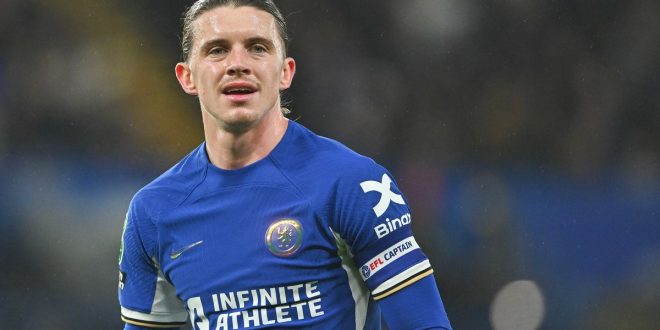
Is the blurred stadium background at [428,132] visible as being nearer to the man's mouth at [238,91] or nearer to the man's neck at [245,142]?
the man's neck at [245,142]

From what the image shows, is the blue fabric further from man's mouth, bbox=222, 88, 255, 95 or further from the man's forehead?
the man's forehead

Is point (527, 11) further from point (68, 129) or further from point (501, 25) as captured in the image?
point (68, 129)

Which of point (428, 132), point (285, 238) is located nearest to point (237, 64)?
point (285, 238)

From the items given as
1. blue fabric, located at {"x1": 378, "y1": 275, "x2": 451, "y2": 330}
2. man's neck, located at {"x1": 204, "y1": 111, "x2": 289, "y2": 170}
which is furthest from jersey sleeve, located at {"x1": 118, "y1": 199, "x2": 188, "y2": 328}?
blue fabric, located at {"x1": 378, "y1": 275, "x2": 451, "y2": 330}

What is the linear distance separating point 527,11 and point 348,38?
1.01 m

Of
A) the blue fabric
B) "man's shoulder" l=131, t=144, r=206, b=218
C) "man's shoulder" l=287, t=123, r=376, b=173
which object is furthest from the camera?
"man's shoulder" l=131, t=144, r=206, b=218

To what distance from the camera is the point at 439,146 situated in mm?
5137

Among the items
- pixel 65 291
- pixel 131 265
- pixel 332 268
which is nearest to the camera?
pixel 332 268

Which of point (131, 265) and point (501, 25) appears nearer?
point (131, 265)

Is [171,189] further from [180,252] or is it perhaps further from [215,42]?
[215,42]

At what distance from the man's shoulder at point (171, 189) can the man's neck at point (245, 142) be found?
80 mm

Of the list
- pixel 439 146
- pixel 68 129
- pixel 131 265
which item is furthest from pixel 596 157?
pixel 131 265

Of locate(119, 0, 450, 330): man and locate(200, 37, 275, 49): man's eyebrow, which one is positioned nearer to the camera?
locate(119, 0, 450, 330): man

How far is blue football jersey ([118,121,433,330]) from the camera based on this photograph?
2266 millimetres
